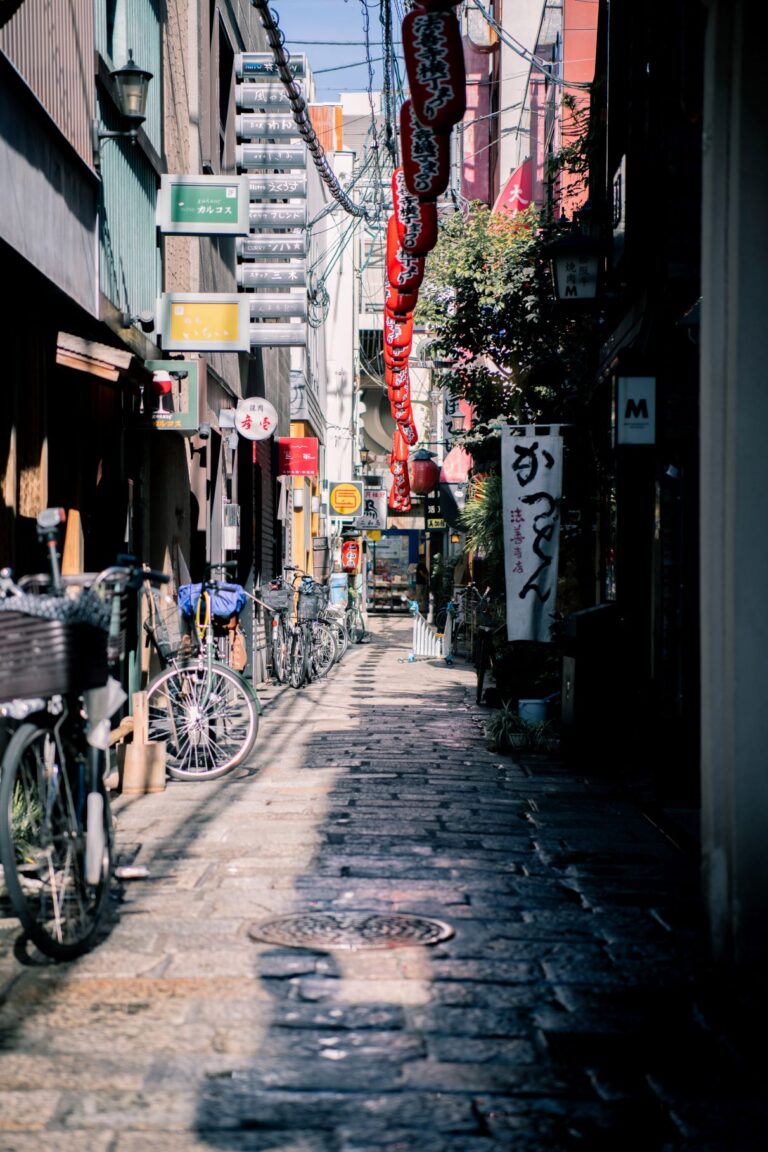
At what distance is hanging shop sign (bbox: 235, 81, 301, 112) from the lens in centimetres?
1819

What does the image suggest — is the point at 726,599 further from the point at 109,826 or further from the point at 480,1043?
the point at 109,826

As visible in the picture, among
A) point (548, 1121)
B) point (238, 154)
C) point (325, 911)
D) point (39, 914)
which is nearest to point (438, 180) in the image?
point (238, 154)

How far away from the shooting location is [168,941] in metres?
5.88

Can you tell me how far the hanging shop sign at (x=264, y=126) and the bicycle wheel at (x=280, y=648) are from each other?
23.2ft

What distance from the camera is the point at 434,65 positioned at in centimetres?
1139

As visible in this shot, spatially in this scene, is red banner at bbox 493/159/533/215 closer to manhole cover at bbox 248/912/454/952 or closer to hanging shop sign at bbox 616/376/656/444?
hanging shop sign at bbox 616/376/656/444

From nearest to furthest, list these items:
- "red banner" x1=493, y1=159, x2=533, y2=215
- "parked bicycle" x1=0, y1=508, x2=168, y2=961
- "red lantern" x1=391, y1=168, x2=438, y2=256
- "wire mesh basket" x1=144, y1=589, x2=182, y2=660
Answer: "parked bicycle" x1=0, y1=508, x2=168, y2=961 < "wire mesh basket" x1=144, y1=589, x2=182, y2=660 < "red lantern" x1=391, y1=168, x2=438, y2=256 < "red banner" x1=493, y1=159, x2=533, y2=215

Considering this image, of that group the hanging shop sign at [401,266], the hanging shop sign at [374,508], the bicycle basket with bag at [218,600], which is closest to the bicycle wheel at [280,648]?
the hanging shop sign at [401,266]

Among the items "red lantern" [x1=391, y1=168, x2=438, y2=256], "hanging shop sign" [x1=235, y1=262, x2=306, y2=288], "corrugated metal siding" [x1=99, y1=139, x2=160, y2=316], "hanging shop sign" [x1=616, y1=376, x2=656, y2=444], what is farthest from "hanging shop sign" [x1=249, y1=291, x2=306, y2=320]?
"hanging shop sign" [x1=616, y1=376, x2=656, y2=444]

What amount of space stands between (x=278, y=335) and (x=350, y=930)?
45.1ft

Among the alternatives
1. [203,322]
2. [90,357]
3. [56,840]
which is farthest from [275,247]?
[56,840]

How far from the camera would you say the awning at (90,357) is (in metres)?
9.80

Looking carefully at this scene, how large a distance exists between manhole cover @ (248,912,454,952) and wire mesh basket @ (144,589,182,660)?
16.7 ft

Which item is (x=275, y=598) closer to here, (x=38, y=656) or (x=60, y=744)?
(x=60, y=744)
